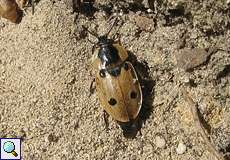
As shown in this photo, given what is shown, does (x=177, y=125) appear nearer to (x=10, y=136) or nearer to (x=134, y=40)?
(x=134, y=40)

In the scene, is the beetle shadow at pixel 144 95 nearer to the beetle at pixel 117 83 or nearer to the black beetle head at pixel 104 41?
the beetle at pixel 117 83

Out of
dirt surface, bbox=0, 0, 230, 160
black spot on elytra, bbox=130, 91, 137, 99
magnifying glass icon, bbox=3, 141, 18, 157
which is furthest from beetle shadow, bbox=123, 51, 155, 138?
magnifying glass icon, bbox=3, 141, 18, 157

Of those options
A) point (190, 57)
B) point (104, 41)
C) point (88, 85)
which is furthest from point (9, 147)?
point (190, 57)

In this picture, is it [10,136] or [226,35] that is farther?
[10,136]

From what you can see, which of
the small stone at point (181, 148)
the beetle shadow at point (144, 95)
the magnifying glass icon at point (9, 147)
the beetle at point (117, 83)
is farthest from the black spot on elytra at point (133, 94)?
the magnifying glass icon at point (9, 147)

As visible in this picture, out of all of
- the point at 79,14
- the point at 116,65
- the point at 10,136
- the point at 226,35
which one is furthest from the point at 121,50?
the point at 10,136

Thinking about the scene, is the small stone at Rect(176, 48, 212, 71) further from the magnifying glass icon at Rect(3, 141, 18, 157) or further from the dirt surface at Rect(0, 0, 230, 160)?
the magnifying glass icon at Rect(3, 141, 18, 157)

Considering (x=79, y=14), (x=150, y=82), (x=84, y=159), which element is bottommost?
(x=84, y=159)
